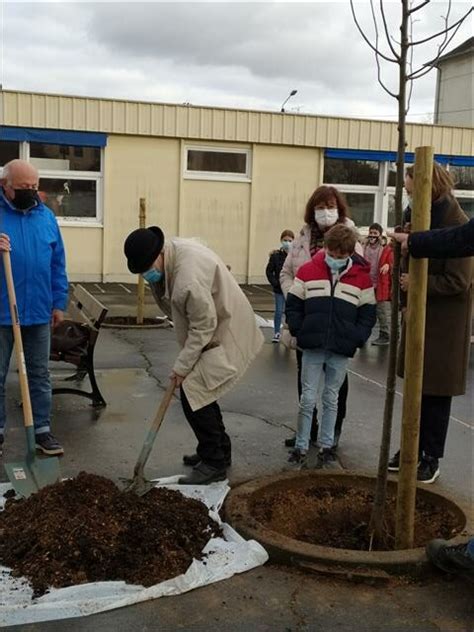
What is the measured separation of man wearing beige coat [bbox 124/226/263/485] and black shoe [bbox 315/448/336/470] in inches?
25.0

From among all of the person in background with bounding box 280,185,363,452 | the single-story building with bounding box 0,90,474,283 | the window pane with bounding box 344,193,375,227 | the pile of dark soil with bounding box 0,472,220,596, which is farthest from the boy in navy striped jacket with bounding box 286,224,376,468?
the window pane with bounding box 344,193,375,227

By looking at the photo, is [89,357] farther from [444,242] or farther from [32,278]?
[444,242]

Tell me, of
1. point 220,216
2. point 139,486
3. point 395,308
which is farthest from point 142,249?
point 220,216

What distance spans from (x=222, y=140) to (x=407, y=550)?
545 inches

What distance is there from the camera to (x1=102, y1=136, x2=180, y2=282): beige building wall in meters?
15.8

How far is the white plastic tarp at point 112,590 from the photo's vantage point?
119 inches

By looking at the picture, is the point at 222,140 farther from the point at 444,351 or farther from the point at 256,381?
the point at 444,351

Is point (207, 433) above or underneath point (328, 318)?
underneath

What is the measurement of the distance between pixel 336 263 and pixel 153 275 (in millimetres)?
1254

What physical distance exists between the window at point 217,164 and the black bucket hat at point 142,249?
40.9 ft

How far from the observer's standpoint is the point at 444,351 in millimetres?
4383

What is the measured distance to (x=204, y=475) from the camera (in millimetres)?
4520

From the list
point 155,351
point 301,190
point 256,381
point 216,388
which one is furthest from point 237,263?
point 216,388

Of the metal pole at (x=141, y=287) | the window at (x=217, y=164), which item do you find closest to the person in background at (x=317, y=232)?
the metal pole at (x=141, y=287)
